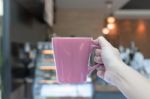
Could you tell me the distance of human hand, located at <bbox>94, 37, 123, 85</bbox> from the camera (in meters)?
0.79

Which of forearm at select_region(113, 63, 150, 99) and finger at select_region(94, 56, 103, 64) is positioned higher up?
finger at select_region(94, 56, 103, 64)

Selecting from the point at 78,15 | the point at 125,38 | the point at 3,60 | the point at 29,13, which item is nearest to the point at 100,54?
the point at 3,60

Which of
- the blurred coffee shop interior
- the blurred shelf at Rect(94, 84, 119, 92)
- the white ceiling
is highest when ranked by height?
the white ceiling

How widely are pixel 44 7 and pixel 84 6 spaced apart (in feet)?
12.0

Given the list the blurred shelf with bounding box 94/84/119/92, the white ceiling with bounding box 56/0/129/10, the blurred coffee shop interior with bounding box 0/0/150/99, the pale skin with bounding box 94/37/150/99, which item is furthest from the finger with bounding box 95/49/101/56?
the white ceiling with bounding box 56/0/129/10

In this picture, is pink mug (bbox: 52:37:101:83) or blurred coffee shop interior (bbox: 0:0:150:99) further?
blurred coffee shop interior (bbox: 0:0:150:99)

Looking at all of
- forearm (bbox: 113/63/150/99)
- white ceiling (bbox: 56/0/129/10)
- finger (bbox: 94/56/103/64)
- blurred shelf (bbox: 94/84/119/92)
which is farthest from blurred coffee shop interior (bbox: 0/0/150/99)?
white ceiling (bbox: 56/0/129/10)

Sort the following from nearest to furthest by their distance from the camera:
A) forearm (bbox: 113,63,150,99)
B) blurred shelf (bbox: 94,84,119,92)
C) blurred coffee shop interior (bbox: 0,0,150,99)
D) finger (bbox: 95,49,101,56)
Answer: forearm (bbox: 113,63,150,99)
finger (bbox: 95,49,101,56)
blurred coffee shop interior (bbox: 0,0,150,99)
blurred shelf (bbox: 94,84,119,92)

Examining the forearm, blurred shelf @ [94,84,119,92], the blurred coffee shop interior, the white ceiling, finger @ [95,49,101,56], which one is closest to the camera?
the forearm

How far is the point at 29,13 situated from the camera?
12.5 feet

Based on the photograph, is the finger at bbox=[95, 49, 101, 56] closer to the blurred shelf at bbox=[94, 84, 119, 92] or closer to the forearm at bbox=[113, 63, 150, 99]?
the forearm at bbox=[113, 63, 150, 99]

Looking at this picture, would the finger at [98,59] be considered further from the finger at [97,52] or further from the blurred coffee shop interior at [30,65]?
the blurred coffee shop interior at [30,65]

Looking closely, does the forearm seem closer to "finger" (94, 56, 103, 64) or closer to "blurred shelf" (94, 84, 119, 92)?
"finger" (94, 56, 103, 64)

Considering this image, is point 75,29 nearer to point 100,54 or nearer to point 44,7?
point 44,7
